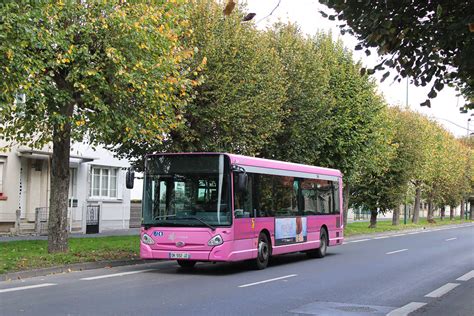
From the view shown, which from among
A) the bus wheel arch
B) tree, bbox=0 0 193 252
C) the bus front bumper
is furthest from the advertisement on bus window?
tree, bbox=0 0 193 252

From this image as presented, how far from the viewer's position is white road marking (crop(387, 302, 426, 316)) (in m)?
8.79

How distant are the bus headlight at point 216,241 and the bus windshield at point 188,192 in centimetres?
26

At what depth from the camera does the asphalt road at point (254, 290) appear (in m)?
9.09

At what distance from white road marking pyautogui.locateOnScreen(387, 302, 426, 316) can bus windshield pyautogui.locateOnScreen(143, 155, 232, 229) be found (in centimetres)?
503

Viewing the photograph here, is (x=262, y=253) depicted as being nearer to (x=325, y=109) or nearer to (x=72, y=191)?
(x=325, y=109)

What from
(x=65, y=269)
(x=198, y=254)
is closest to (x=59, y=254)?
(x=65, y=269)

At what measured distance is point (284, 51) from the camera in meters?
24.5

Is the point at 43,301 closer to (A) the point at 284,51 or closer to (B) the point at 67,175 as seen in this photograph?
(B) the point at 67,175

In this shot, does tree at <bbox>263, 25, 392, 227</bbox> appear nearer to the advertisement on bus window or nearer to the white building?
the advertisement on bus window

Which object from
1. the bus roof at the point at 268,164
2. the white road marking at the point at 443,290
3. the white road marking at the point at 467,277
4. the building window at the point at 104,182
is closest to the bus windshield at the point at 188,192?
the bus roof at the point at 268,164

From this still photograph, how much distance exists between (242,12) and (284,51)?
433 centimetres

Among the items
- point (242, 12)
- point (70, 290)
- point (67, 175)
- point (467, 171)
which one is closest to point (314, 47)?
point (242, 12)

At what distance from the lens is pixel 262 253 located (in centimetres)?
1517

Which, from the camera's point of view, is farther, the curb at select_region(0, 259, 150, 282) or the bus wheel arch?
the bus wheel arch
